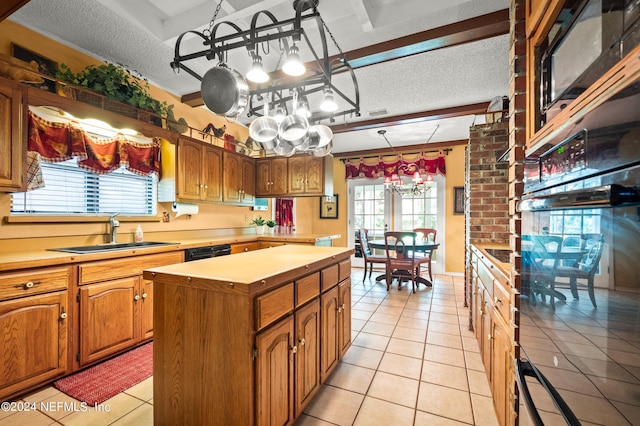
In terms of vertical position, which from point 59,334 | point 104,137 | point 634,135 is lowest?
point 59,334

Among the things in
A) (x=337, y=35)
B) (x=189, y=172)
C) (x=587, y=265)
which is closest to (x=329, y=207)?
(x=189, y=172)

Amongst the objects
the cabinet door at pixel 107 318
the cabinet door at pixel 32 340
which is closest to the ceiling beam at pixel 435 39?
the cabinet door at pixel 107 318

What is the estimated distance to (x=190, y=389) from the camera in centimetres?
132

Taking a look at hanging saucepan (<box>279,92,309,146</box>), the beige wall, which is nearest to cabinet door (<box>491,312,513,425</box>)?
hanging saucepan (<box>279,92,309,146</box>)

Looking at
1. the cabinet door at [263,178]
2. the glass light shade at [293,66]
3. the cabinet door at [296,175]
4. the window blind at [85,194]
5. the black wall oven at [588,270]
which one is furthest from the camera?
the cabinet door at [263,178]

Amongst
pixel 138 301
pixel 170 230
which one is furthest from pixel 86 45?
pixel 138 301

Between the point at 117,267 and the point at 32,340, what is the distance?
0.63m

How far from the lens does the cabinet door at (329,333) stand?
1829 millimetres

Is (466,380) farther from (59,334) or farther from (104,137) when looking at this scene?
(104,137)

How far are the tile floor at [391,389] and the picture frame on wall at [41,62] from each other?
7.27ft

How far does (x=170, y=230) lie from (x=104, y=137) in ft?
3.92

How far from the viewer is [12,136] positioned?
6.40 feet

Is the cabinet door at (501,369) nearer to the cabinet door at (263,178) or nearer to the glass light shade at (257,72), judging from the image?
the glass light shade at (257,72)

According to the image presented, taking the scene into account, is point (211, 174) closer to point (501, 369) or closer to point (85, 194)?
point (85, 194)
